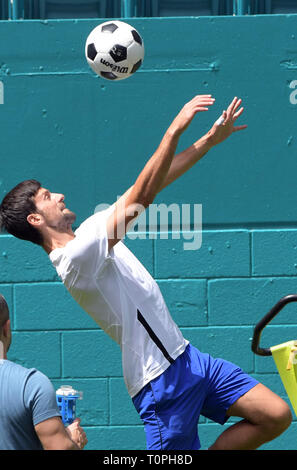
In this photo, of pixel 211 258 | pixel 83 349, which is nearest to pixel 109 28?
pixel 211 258

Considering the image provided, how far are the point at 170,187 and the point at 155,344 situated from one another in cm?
167

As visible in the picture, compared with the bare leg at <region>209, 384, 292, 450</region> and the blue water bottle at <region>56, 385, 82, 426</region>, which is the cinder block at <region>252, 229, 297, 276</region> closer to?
the bare leg at <region>209, 384, 292, 450</region>

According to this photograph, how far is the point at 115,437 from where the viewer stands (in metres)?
5.98

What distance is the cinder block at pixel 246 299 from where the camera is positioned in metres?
5.98

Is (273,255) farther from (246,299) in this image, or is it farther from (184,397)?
(184,397)

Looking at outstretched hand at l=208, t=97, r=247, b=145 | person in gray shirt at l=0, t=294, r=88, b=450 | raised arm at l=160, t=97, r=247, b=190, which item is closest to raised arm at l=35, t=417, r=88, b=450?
person in gray shirt at l=0, t=294, r=88, b=450

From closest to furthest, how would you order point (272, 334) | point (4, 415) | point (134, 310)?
1. point (4, 415)
2. point (134, 310)
3. point (272, 334)

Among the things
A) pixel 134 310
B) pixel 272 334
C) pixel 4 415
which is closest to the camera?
pixel 4 415

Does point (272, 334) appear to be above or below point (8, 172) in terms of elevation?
below

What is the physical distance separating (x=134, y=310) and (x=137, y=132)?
1.76m

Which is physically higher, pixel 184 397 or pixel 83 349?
pixel 83 349
